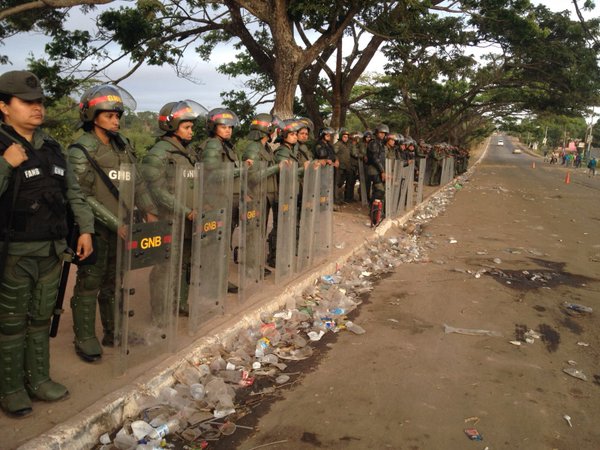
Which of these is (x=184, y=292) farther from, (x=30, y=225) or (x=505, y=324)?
(x=505, y=324)

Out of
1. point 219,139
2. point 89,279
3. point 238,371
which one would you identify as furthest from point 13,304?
point 219,139

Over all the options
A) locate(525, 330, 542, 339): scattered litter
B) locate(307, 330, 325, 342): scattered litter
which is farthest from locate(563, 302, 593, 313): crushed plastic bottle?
locate(307, 330, 325, 342): scattered litter

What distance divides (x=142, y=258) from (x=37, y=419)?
41.3 inches

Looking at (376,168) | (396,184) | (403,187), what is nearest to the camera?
(376,168)

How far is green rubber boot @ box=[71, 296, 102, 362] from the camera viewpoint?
11.5 feet

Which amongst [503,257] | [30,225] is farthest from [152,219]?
[503,257]

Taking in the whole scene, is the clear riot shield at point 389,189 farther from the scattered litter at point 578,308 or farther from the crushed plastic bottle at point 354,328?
the crushed plastic bottle at point 354,328

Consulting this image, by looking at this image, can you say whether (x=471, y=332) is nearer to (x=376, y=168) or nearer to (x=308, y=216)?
(x=308, y=216)

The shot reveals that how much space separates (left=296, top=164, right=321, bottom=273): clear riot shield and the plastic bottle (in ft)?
10.4

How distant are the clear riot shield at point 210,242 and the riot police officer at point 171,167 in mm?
126

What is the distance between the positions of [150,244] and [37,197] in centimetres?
77

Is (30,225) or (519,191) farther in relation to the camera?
(519,191)

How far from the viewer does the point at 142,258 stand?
324 cm

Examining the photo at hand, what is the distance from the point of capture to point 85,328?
3.53 metres
